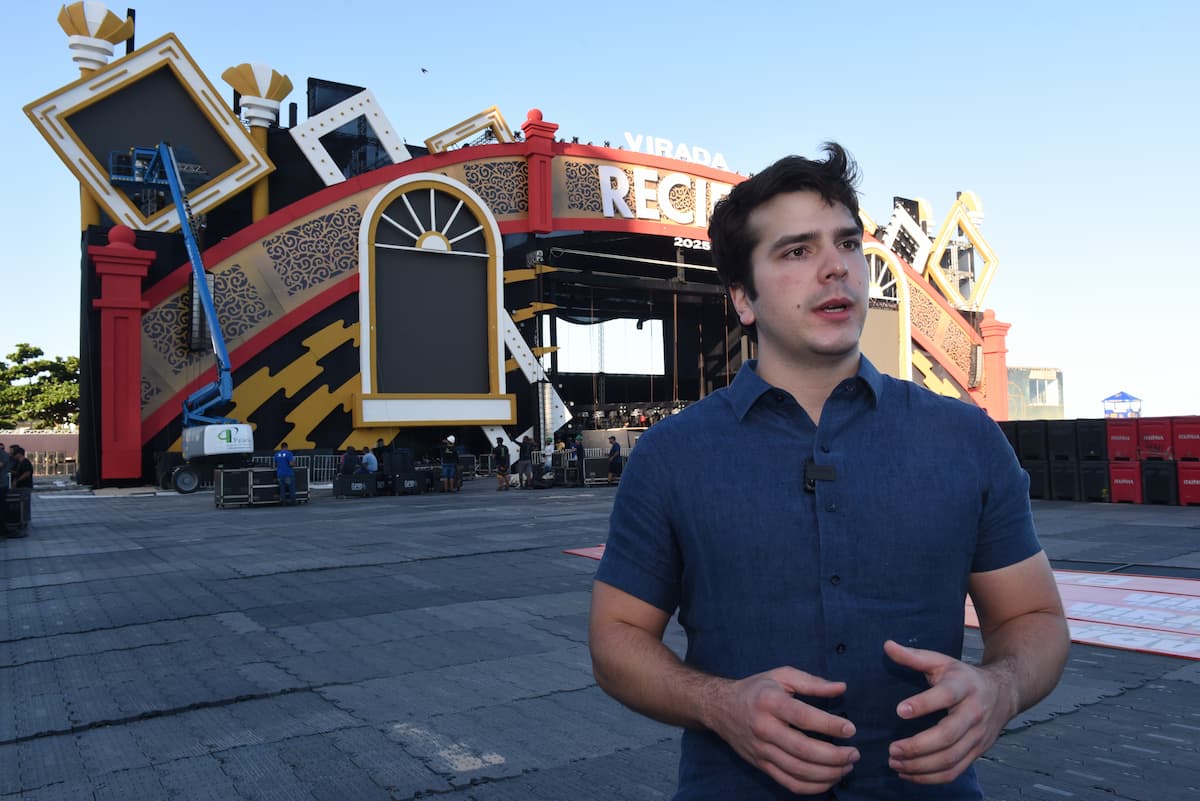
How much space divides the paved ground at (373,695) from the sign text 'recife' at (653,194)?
79.4 ft

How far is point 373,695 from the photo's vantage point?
4.95m

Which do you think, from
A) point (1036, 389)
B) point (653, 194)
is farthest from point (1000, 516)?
point (1036, 389)

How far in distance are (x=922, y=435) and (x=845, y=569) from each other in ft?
1.09

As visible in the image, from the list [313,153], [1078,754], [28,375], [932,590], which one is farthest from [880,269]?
[28,375]

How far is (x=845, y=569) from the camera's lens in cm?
159

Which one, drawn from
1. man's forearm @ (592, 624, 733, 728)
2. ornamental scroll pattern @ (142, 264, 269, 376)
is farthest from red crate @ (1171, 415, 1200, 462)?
ornamental scroll pattern @ (142, 264, 269, 376)

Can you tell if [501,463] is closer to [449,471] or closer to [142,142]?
[449,471]

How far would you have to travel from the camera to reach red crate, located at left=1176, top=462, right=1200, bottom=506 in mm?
15734

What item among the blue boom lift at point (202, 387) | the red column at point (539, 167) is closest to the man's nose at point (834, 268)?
the blue boom lift at point (202, 387)

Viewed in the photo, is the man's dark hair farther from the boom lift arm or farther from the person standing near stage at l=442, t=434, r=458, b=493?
the boom lift arm

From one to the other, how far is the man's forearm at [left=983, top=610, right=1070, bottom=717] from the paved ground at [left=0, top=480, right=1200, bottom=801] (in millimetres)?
2266

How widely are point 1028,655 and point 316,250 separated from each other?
28480 millimetres

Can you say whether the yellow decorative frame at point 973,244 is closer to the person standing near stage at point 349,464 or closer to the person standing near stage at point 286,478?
the person standing near stage at point 349,464

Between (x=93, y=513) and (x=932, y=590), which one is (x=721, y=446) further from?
(x=93, y=513)
